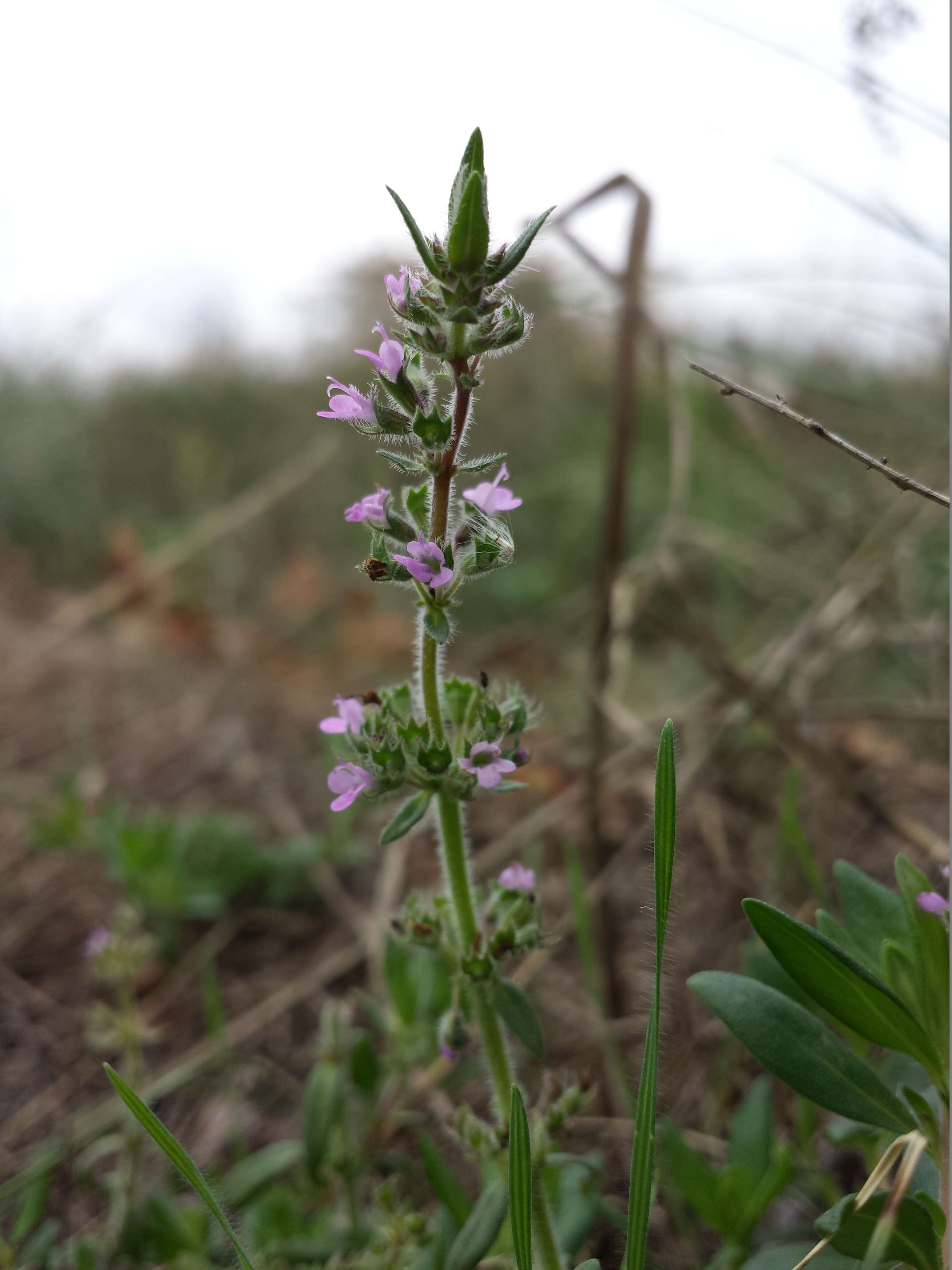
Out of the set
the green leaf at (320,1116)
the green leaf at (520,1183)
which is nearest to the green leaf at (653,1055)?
the green leaf at (520,1183)

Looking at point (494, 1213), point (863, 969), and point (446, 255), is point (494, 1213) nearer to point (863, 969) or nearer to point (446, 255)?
point (863, 969)

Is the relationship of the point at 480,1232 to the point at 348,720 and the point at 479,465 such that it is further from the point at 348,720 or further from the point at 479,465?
the point at 479,465

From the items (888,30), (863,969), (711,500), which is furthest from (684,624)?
(711,500)

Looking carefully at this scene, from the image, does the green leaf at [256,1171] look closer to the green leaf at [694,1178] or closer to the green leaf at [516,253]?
the green leaf at [694,1178]

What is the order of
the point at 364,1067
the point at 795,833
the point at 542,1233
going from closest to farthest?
the point at 542,1233, the point at 795,833, the point at 364,1067

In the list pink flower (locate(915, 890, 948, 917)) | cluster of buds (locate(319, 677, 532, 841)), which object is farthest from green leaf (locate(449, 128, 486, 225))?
pink flower (locate(915, 890, 948, 917))

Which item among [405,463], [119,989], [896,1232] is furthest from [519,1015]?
[119,989]
